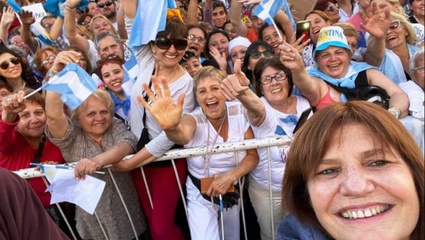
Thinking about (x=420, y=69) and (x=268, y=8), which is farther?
(x=268, y=8)

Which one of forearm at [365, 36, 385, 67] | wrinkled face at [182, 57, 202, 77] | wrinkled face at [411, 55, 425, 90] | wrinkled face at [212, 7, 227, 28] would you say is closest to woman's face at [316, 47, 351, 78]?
forearm at [365, 36, 385, 67]

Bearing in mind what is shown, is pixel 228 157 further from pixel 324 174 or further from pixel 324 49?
pixel 324 174

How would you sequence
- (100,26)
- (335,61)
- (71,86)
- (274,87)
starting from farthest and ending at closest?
(100,26) → (335,61) → (274,87) → (71,86)

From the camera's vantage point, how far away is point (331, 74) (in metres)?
3.58

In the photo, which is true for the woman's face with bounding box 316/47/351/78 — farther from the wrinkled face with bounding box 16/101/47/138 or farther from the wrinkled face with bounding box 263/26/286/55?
the wrinkled face with bounding box 16/101/47/138

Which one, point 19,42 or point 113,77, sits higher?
point 19,42

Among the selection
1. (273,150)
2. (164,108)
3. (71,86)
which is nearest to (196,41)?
(273,150)

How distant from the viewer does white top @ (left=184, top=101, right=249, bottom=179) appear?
312 cm

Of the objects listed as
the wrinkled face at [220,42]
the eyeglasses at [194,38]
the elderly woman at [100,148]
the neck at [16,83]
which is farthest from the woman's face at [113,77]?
the wrinkled face at [220,42]

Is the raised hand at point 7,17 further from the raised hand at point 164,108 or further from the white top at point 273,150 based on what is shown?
the white top at point 273,150

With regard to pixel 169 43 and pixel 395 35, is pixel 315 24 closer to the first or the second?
pixel 395 35

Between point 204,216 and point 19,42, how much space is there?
151 inches

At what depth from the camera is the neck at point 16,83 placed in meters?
4.15

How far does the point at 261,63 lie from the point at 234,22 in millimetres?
2234
